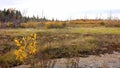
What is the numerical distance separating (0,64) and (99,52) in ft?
16.2

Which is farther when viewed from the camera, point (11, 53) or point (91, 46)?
point (91, 46)

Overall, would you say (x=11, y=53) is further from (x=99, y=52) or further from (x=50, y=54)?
(x=99, y=52)

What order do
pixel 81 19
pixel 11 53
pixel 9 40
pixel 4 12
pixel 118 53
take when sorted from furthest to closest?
pixel 4 12, pixel 81 19, pixel 9 40, pixel 118 53, pixel 11 53

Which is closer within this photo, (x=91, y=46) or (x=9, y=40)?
(x=91, y=46)

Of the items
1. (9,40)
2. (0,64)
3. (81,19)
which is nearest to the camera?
(0,64)

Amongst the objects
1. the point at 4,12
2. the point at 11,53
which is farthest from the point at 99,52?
the point at 4,12

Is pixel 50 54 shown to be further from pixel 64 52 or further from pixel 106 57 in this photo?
pixel 106 57

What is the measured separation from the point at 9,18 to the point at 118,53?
3093cm

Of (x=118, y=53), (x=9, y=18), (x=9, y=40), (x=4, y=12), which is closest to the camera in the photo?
(x=118, y=53)

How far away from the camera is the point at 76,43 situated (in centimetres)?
2017

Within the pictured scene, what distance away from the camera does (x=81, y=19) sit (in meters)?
43.3

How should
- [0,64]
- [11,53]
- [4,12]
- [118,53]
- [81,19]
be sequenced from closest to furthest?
[0,64]
[11,53]
[118,53]
[81,19]
[4,12]

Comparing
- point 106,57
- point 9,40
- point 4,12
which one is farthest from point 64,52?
point 4,12

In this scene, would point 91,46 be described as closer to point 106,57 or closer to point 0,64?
point 106,57
